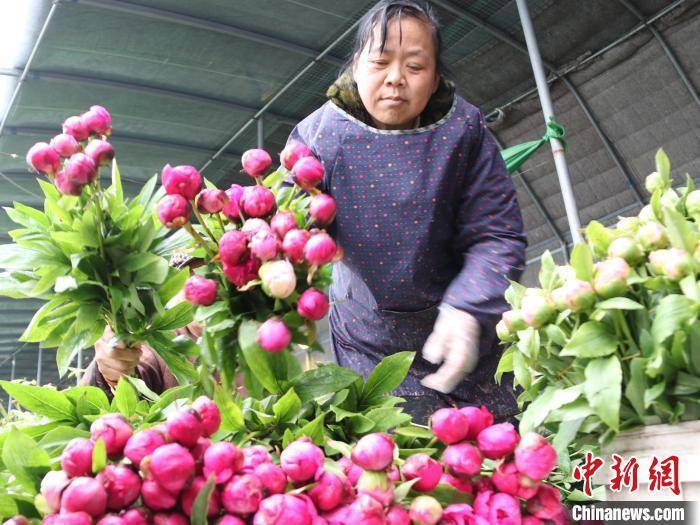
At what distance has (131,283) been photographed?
0.86 meters

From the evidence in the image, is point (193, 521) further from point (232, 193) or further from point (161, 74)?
point (161, 74)

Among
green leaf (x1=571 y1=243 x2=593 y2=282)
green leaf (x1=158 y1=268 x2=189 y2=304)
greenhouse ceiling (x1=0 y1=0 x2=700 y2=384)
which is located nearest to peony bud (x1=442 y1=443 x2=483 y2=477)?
green leaf (x1=571 y1=243 x2=593 y2=282)

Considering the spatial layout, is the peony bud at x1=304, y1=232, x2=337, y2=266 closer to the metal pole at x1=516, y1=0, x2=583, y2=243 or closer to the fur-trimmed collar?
the fur-trimmed collar

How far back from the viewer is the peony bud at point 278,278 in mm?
692

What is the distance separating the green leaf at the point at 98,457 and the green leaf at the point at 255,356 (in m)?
0.21

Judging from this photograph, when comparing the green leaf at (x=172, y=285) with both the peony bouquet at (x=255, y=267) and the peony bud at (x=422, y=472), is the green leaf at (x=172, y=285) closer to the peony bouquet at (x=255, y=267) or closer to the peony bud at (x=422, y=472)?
the peony bouquet at (x=255, y=267)

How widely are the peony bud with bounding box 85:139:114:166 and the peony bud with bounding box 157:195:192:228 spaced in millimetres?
135

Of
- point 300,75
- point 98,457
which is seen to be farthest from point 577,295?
point 300,75

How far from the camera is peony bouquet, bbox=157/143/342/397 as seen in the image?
0.71m

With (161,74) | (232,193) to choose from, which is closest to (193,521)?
(232,193)

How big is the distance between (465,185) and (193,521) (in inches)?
32.2

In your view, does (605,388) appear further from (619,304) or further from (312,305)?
(312,305)

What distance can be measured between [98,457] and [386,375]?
38cm

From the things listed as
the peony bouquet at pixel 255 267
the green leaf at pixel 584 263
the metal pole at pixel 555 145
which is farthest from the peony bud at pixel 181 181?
the metal pole at pixel 555 145
